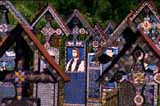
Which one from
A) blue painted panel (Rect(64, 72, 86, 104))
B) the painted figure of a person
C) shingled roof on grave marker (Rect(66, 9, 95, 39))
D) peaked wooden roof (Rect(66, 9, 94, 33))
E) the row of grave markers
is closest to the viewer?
the row of grave markers

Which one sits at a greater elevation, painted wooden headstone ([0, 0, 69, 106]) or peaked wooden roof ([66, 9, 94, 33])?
peaked wooden roof ([66, 9, 94, 33])

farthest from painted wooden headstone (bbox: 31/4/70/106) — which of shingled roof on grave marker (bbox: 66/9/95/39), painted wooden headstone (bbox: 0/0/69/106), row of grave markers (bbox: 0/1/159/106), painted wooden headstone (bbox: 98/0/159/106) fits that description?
painted wooden headstone (bbox: 98/0/159/106)

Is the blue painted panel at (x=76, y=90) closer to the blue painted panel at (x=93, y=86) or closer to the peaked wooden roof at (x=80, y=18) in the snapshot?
the blue painted panel at (x=93, y=86)

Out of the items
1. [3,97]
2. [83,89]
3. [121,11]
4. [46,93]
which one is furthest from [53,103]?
[121,11]

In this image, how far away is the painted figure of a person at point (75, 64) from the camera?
1276 centimetres

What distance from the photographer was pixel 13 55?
10008mm

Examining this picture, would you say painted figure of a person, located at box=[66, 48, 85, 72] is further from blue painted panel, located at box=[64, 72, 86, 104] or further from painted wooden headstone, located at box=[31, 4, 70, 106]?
painted wooden headstone, located at box=[31, 4, 70, 106]

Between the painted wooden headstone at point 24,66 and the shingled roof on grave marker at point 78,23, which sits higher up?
the shingled roof on grave marker at point 78,23

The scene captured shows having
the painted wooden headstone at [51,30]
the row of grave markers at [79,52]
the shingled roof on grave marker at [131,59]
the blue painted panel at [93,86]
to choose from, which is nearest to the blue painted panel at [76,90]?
the row of grave markers at [79,52]

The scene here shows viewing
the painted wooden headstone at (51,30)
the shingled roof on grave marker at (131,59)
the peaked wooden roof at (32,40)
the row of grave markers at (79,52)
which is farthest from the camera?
the painted wooden headstone at (51,30)

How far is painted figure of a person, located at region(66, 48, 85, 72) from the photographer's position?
12.8 m

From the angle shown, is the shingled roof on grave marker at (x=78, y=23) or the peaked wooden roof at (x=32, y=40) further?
the shingled roof on grave marker at (x=78, y=23)

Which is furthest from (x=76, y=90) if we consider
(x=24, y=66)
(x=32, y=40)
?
(x=32, y=40)

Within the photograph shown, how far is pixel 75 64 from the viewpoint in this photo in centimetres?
1280
